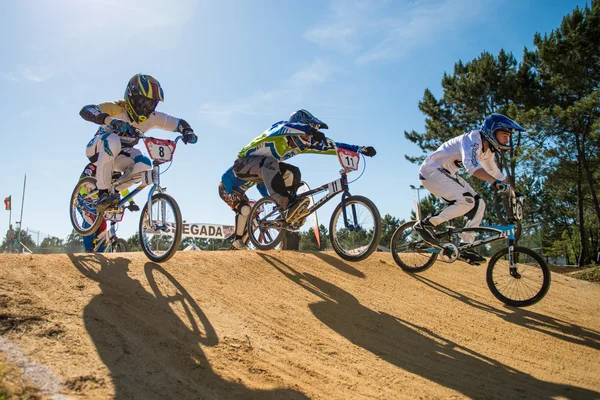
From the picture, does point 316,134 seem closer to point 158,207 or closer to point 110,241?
point 158,207

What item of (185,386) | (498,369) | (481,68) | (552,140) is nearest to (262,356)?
(185,386)

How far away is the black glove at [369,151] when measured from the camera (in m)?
7.61

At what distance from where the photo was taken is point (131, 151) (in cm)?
786

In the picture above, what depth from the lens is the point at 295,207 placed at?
25.6 feet

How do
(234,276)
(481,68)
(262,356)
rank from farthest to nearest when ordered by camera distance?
(481,68), (234,276), (262,356)

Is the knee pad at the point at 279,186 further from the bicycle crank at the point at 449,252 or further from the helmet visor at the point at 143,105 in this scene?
the bicycle crank at the point at 449,252

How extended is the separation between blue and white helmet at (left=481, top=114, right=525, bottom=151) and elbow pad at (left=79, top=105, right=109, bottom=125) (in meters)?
6.35

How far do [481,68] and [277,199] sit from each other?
26.1 meters

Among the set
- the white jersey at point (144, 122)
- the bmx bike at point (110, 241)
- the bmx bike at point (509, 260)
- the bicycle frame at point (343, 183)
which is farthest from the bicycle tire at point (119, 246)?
the bmx bike at point (509, 260)

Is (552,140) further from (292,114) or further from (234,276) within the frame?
(234,276)

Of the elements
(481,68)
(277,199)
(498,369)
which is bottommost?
(498,369)

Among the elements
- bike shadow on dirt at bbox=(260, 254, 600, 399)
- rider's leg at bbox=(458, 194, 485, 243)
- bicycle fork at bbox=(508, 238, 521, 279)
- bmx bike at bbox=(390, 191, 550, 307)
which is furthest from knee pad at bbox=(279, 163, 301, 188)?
bicycle fork at bbox=(508, 238, 521, 279)

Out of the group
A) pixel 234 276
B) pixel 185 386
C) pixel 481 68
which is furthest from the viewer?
pixel 481 68

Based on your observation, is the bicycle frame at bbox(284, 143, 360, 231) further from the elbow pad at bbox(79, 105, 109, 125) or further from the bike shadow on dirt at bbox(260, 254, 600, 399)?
the elbow pad at bbox(79, 105, 109, 125)
